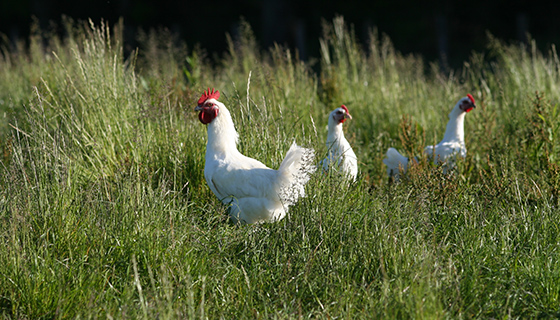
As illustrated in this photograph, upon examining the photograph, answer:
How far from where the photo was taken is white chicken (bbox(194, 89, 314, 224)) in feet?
10.8

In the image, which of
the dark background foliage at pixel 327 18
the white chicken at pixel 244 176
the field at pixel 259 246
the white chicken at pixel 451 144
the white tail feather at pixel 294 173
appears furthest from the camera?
the dark background foliage at pixel 327 18

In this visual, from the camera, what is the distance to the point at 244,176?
3.51m

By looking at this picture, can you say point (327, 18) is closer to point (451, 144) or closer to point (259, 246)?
point (451, 144)

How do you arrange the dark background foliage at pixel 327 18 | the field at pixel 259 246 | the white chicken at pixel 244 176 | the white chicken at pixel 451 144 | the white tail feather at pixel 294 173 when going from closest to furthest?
1. the field at pixel 259 246
2. the white tail feather at pixel 294 173
3. the white chicken at pixel 244 176
4. the white chicken at pixel 451 144
5. the dark background foliage at pixel 327 18

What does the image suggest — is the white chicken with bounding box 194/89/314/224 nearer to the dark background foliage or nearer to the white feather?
Answer: the white feather

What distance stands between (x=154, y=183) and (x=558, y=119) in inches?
133

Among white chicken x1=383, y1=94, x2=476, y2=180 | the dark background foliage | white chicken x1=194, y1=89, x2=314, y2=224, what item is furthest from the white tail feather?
the dark background foliage

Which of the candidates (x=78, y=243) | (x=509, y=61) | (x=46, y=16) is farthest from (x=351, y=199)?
(x=46, y=16)

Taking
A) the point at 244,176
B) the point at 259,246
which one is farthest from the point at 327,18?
the point at 259,246

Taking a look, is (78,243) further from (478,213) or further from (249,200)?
(478,213)

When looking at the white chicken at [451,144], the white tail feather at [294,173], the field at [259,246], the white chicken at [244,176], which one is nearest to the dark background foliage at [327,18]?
the white chicken at [451,144]

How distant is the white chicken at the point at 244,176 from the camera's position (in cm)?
330

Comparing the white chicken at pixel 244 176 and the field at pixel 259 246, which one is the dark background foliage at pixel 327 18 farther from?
the field at pixel 259 246

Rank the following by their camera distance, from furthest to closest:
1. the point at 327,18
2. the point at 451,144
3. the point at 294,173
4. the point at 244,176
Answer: the point at 327,18, the point at 451,144, the point at 244,176, the point at 294,173
